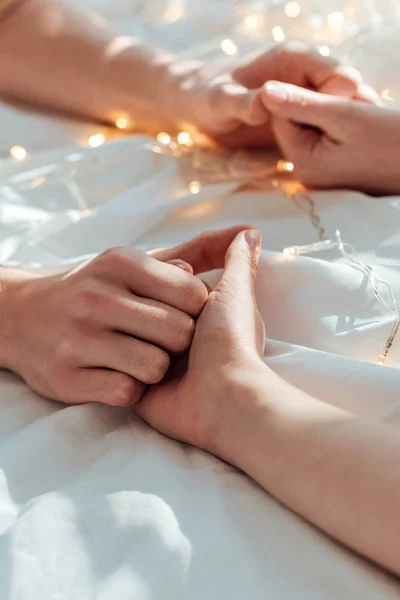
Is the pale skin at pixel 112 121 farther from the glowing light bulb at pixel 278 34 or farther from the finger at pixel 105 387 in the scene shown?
the glowing light bulb at pixel 278 34

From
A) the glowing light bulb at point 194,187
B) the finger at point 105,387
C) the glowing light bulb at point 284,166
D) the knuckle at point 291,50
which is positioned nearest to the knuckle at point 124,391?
the finger at point 105,387

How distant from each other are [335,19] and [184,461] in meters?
1.04

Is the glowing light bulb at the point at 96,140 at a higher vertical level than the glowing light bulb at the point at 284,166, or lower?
lower

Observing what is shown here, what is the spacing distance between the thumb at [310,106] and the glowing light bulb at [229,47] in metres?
0.36

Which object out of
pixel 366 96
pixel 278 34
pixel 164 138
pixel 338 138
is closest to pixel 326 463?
pixel 338 138

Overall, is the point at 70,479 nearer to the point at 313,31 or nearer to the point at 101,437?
the point at 101,437

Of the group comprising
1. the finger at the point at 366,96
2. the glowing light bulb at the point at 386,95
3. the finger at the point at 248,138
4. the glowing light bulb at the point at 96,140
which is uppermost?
the glowing light bulb at the point at 386,95

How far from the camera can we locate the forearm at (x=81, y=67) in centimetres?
125

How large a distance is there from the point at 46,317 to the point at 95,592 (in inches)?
12.7

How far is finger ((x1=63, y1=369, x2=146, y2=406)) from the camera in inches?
26.7

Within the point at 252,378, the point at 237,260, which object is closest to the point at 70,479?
the point at 252,378

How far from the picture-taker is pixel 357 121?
1.00 m

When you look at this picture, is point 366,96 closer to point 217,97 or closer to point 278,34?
point 217,97

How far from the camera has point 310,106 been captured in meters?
1.02
